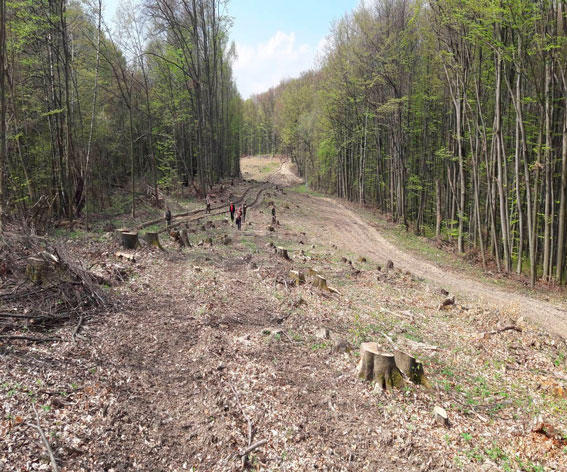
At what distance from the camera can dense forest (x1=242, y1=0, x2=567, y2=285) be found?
1442 cm

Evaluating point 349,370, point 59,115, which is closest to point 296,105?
A: point 59,115

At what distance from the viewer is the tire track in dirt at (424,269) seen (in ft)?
36.1

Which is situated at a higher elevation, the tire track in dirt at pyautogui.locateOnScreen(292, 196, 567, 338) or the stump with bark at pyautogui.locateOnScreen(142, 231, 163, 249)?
the stump with bark at pyautogui.locateOnScreen(142, 231, 163, 249)

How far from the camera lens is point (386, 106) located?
22906 mm

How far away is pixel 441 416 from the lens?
16.5 ft

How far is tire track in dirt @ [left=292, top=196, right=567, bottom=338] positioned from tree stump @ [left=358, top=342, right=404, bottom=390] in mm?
6395

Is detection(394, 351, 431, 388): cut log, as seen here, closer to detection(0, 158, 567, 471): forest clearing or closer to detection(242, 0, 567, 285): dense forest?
detection(0, 158, 567, 471): forest clearing

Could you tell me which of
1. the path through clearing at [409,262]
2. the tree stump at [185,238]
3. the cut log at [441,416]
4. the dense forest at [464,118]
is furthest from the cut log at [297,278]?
the dense forest at [464,118]

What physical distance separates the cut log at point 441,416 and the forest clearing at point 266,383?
65mm

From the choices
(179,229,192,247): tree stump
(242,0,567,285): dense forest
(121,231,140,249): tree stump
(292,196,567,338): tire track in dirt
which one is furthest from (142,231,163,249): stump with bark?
(242,0,567,285): dense forest

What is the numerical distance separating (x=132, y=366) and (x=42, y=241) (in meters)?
4.38

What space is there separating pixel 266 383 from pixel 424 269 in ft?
42.5

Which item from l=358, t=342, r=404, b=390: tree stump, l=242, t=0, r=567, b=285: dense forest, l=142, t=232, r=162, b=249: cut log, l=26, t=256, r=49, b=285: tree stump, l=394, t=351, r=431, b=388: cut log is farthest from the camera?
l=242, t=0, r=567, b=285: dense forest

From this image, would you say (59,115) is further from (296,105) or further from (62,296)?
(296,105)
